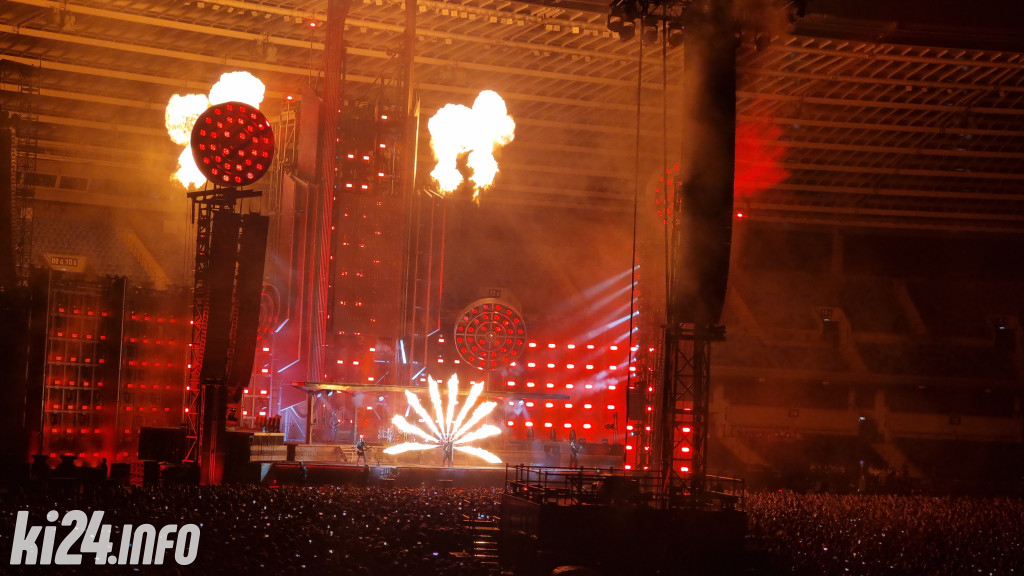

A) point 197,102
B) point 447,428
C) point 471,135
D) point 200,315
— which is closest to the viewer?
point 200,315

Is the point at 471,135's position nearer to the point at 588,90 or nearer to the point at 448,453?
the point at 588,90

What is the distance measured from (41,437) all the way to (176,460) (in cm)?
625

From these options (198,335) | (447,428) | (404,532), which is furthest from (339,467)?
(404,532)

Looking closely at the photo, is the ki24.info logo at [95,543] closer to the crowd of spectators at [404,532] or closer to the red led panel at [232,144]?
the crowd of spectators at [404,532]

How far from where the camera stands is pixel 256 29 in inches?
1394

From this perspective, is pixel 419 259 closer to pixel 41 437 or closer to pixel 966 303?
pixel 41 437

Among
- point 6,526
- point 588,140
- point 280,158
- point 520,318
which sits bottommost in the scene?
point 6,526

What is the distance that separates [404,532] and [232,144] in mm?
11007

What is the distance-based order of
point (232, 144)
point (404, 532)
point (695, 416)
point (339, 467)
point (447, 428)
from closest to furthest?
point (404, 532) → point (695, 416) → point (232, 144) → point (339, 467) → point (447, 428)

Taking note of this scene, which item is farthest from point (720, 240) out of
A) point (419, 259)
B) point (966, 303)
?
point (966, 303)

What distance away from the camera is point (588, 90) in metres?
39.7

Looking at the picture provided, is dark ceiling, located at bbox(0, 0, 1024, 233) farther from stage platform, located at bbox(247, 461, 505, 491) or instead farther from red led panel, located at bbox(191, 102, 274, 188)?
red led panel, located at bbox(191, 102, 274, 188)

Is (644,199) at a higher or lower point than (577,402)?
higher

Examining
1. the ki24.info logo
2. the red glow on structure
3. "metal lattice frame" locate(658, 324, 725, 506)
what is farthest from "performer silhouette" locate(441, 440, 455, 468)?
the ki24.info logo
